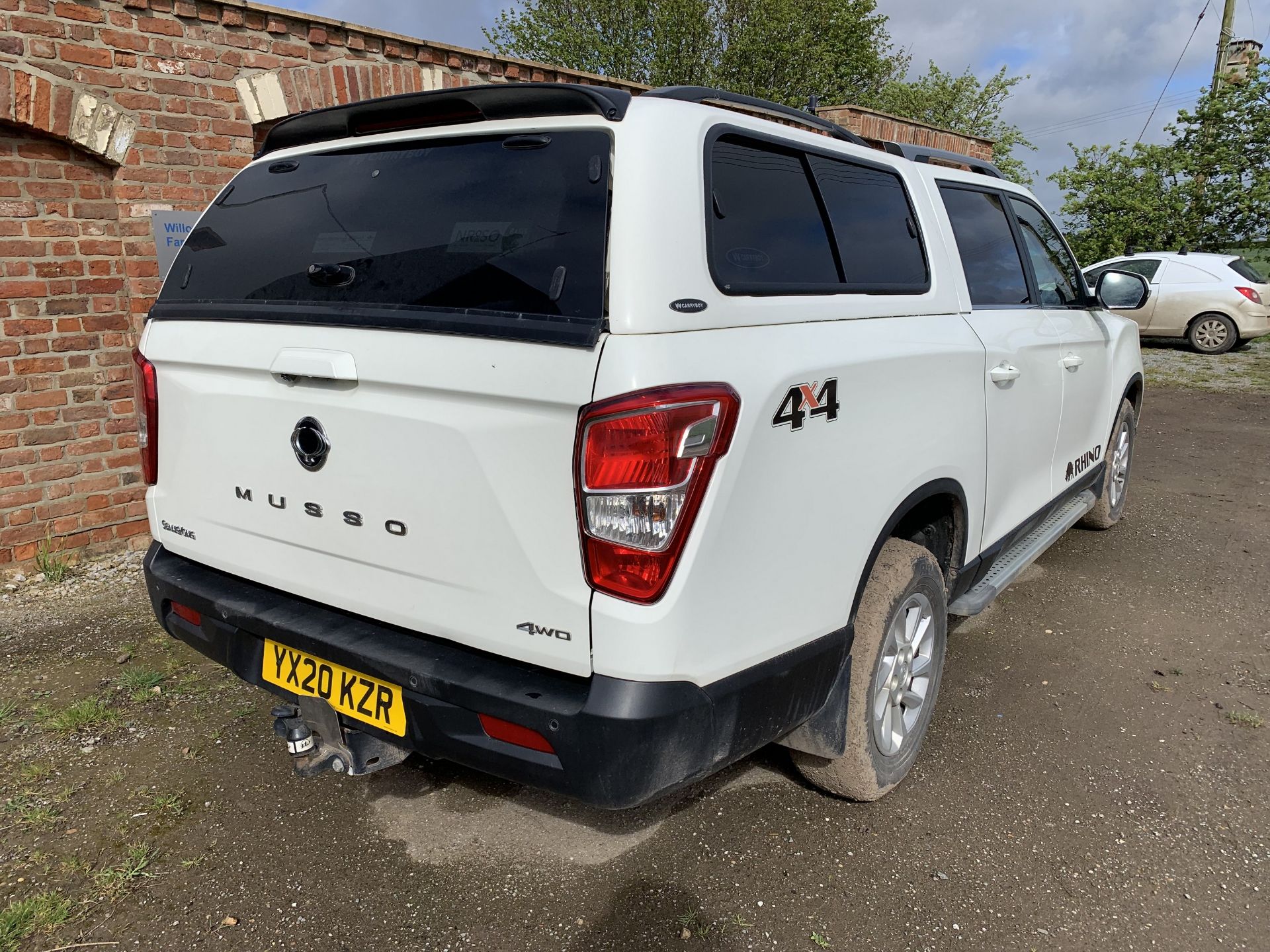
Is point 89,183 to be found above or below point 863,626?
above

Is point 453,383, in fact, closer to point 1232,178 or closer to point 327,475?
point 327,475

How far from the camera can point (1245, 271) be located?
1354 cm

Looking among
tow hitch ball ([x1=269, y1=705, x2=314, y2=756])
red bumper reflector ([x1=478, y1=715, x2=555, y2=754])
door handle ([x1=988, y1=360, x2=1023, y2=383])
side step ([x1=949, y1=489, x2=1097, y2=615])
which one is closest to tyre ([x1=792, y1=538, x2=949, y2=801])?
side step ([x1=949, y1=489, x2=1097, y2=615])

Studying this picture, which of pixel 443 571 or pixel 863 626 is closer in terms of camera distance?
pixel 443 571

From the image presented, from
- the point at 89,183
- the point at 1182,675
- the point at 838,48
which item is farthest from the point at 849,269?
the point at 838,48

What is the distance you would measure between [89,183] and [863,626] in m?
4.56

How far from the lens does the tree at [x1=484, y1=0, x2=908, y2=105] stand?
27375 millimetres

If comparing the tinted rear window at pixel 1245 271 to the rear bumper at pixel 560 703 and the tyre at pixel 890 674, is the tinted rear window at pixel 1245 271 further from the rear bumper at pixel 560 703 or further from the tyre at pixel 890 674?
the rear bumper at pixel 560 703

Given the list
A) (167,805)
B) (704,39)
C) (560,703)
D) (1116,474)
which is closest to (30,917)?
(167,805)

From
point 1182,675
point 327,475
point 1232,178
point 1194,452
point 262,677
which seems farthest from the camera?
point 1232,178

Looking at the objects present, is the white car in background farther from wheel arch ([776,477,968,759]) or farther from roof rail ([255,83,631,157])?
roof rail ([255,83,631,157])

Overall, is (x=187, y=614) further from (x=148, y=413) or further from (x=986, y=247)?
(x=986, y=247)

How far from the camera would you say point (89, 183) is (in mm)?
4605

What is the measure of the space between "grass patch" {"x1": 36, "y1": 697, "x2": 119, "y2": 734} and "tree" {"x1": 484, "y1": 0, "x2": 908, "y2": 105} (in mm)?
27348
